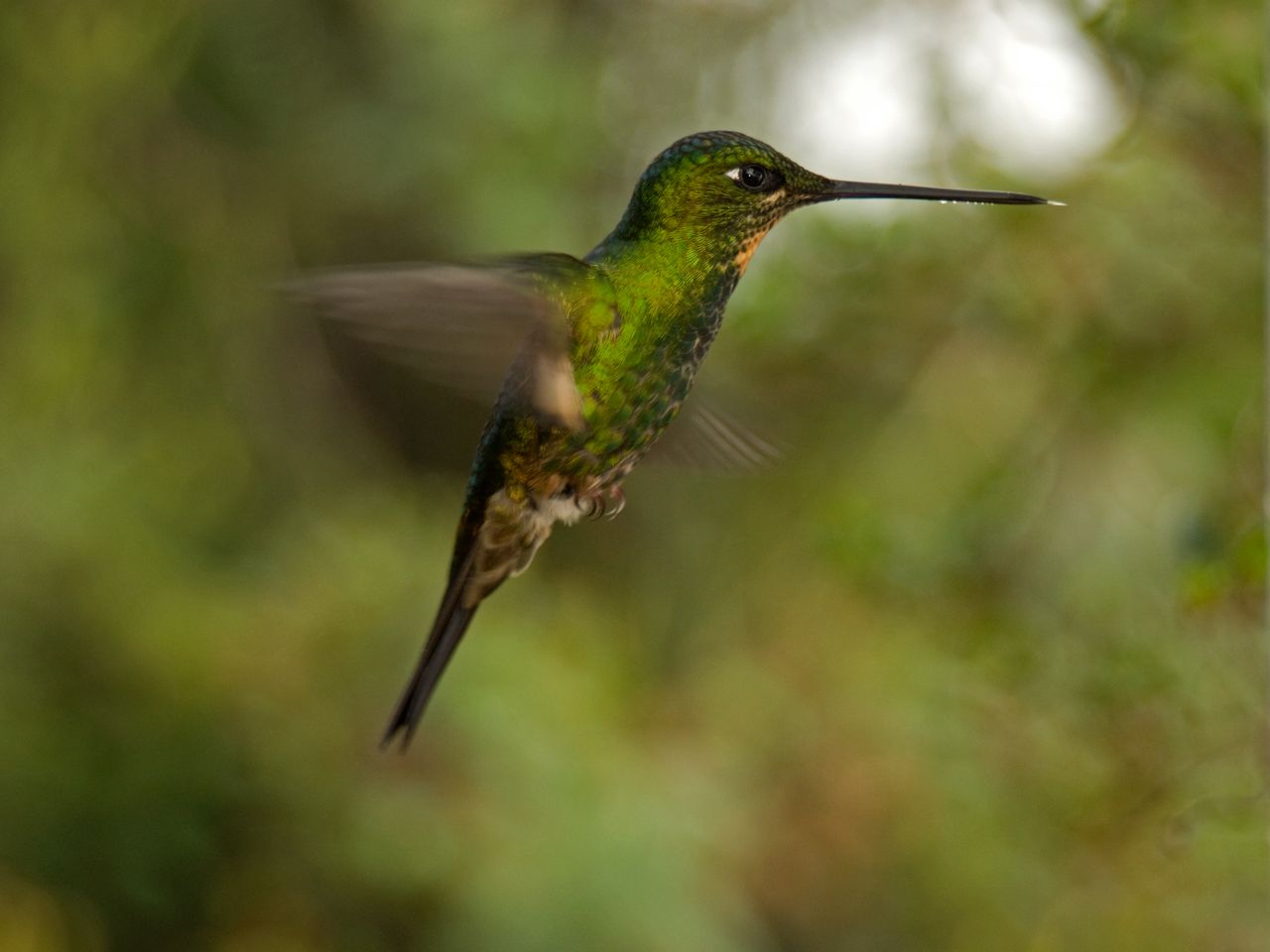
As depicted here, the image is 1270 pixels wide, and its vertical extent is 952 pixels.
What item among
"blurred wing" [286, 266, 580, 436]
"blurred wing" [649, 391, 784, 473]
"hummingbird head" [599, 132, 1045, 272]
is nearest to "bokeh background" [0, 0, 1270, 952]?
"blurred wing" [649, 391, 784, 473]

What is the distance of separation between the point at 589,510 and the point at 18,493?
2.92 m

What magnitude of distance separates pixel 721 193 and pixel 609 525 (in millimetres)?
3553

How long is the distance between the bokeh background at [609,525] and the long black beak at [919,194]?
3.59 ft

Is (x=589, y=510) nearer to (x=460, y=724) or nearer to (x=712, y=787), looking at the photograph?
(x=460, y=724)

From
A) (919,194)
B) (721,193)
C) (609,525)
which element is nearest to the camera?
(919,194)

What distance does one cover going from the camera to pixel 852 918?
4.06m

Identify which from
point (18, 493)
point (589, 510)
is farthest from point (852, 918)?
point (589, 510)

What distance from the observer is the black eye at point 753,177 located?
1.00 meters

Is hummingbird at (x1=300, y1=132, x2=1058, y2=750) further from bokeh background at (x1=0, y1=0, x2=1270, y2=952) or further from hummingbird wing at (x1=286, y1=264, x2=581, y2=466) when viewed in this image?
bokeh background at (x1=0, y1=0, x2=1270, y2=952)

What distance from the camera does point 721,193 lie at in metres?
1.04

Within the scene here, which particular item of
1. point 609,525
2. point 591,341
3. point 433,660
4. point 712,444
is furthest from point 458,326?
point 609,525

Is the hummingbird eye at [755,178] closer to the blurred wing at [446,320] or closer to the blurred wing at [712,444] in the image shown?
the blurred wing at [446,320]

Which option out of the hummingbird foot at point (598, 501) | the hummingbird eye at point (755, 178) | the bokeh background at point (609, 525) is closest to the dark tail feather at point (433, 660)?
the hummingbird foot at point (598, 501)

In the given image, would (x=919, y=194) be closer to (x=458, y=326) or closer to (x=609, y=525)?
(x=458, y=326)
